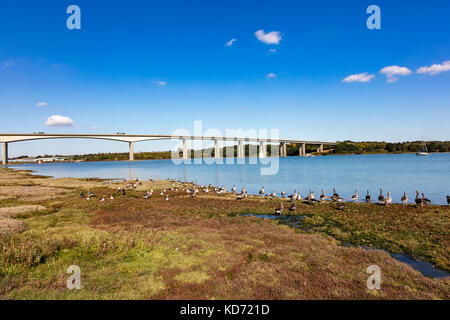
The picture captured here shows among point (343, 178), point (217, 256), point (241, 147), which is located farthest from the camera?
point (241, 147)

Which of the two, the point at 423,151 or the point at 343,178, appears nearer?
the point at 343,178

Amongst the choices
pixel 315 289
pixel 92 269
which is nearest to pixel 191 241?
pixel 92 269

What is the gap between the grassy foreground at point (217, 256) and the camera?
25.2ft

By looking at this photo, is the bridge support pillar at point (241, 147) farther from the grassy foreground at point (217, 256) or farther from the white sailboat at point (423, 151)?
A: the grassy foreground at point (217, 256)

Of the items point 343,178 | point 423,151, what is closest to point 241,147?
point 343,178

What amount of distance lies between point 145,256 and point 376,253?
10.5 metres

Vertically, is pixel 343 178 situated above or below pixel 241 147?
below

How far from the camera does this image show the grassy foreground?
7.69m

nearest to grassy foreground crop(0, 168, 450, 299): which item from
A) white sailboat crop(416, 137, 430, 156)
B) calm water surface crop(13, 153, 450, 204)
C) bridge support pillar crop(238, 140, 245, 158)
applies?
calm water surface crop(13, 153, 450, 204)

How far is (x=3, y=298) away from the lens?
6887 millimetres

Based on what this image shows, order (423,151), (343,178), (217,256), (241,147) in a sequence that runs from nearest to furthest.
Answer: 1. (217,256)
2. (343,178)
3. (423,151)
4. (241,147)

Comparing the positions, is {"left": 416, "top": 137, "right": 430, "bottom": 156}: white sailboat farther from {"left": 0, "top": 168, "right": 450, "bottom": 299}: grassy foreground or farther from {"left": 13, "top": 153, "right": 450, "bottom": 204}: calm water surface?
{"left": 0, "top": 168, "right": 450, "bottom": 299}: grassy foreground

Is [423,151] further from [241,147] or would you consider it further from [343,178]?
[343,178]

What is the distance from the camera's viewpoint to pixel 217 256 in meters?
10.5
